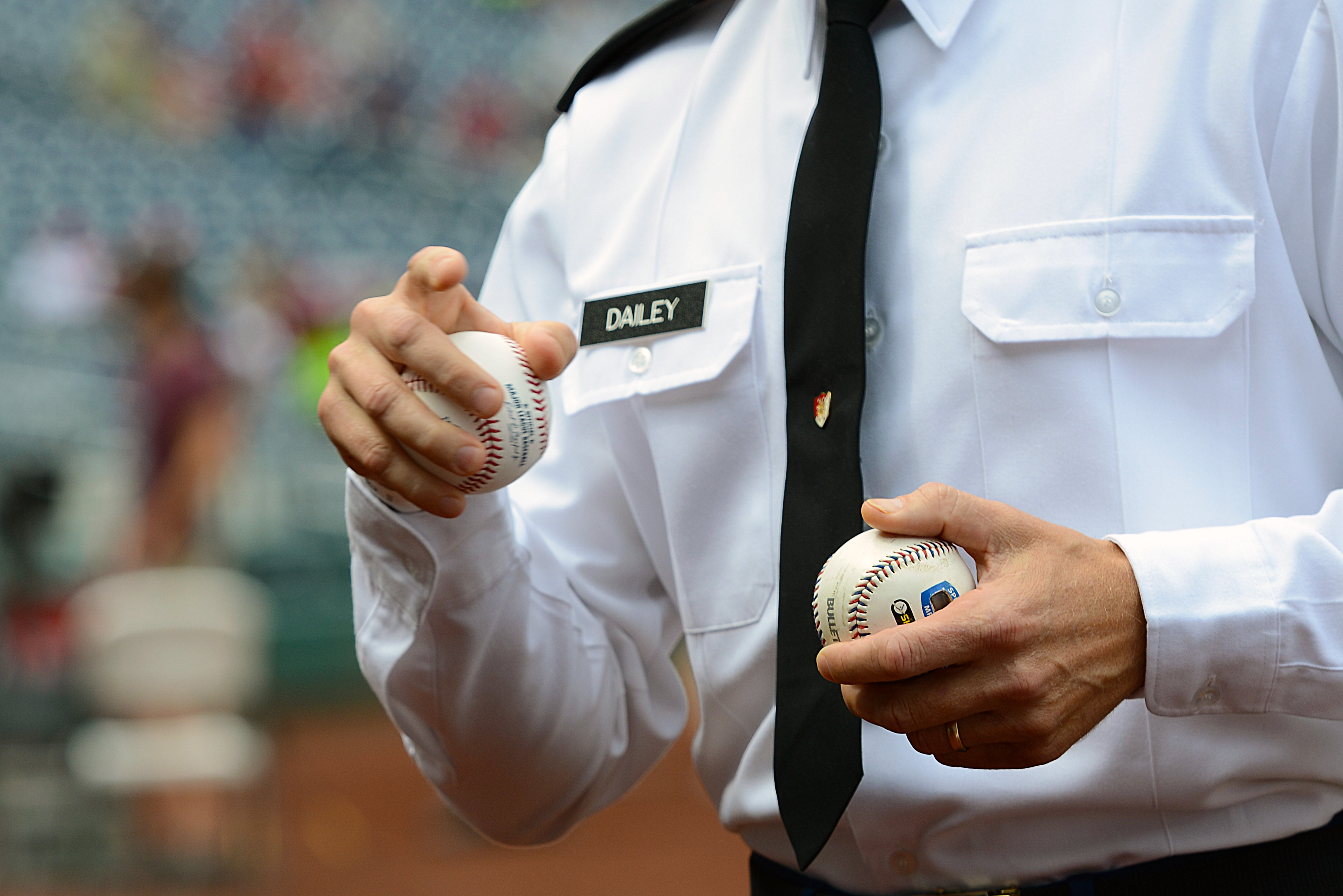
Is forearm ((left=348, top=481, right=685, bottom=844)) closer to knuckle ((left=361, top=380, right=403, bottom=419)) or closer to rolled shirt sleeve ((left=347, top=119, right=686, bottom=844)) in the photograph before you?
rolled shirt sleeve ((left=347, top=119, right=686, bottom=844))

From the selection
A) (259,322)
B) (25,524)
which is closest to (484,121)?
(259,322)

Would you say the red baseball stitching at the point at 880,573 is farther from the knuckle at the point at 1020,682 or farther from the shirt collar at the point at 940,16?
the shirt collar at the point at 940,16

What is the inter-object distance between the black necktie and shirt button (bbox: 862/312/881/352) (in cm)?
6

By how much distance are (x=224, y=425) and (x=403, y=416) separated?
22.4ft

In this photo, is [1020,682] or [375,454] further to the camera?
[375,454]

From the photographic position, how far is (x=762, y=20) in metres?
1.68

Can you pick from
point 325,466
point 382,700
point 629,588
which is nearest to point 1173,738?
point 629,588

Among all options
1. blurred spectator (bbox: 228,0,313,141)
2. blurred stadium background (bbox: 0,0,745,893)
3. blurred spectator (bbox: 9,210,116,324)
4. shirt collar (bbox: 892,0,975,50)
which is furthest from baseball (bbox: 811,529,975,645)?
blurred spectator (bbox: 228,0,313,141)

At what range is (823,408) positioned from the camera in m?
1.41

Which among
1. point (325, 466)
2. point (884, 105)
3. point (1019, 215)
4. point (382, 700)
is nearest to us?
point (1019, 215)

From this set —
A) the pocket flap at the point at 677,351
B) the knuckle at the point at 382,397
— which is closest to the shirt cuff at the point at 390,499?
the knuckle at the point at 382,397

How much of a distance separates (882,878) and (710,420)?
1.79 feet

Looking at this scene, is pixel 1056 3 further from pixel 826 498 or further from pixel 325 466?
pixel 325 466

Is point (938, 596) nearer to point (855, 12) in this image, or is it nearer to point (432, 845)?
point (855, 12)
